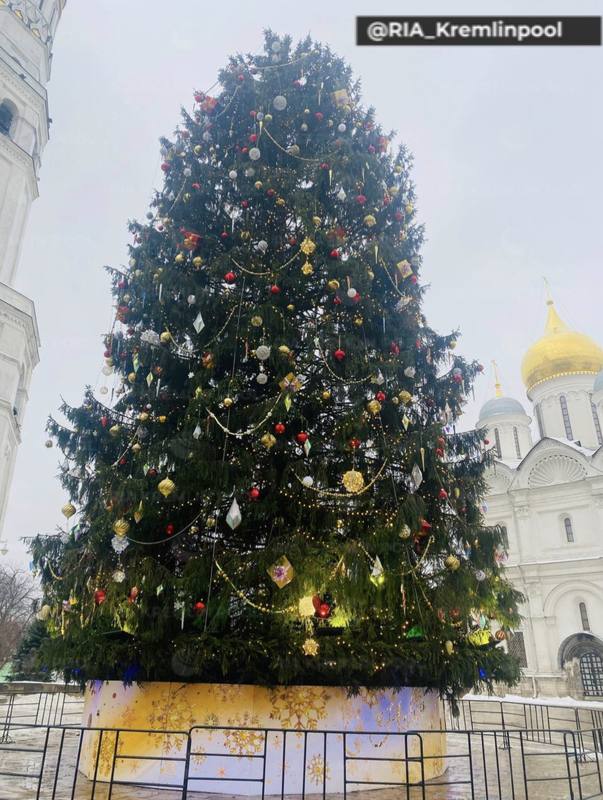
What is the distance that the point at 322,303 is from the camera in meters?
8.12

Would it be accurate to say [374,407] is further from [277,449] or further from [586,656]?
[586,656]

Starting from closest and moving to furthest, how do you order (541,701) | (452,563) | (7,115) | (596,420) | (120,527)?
(120,527), (452,563), (541,701), (7,115), (596,420)

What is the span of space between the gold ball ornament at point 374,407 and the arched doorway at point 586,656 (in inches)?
1029

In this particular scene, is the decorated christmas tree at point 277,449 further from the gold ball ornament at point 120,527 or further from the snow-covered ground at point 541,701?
the snow-covered ground at point 541,701

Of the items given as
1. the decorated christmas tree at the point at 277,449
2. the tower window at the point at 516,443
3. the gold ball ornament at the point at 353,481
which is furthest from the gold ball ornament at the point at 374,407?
the tower window at the point at 516,443

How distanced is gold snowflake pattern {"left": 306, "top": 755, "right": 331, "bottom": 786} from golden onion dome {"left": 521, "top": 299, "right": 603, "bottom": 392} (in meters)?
34.5

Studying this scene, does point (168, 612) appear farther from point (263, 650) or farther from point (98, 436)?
point (98, 436)

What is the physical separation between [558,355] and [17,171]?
3165 centimetres

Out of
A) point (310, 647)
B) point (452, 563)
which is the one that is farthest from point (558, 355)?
point (310, 647)

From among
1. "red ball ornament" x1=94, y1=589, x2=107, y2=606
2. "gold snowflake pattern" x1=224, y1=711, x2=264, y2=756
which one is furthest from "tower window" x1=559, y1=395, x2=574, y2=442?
"red ball ornament" x1=94, y1=589, x2=107, y2=606

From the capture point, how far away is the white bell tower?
21031mm

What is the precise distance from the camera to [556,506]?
3081cm

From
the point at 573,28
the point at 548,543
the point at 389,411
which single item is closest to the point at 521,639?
the point at 548,543

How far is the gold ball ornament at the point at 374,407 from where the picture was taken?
682 cm
